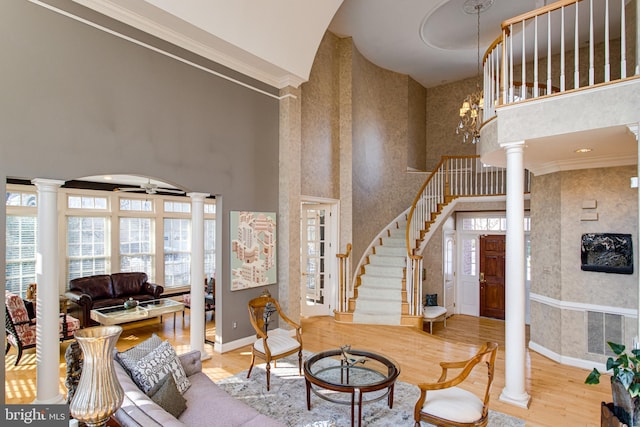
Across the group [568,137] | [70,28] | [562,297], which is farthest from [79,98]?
[562,297]

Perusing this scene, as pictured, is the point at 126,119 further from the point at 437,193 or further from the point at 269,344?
the point at 437,193

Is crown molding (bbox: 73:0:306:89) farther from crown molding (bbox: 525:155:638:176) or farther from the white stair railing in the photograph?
crown molding (bbox: 525:155:638:176)

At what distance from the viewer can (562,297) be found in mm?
4840

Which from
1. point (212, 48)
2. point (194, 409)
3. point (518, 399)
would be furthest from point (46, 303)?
point (518, 399)

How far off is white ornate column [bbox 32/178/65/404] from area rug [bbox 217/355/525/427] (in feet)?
5.53

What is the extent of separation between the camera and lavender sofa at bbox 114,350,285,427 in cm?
201

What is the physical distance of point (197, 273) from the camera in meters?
4.86

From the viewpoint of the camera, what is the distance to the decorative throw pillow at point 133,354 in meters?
2.74

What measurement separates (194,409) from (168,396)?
0.25m

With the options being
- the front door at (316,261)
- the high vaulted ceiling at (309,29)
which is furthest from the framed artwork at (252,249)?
the high vaulted ceiling at (309,29)

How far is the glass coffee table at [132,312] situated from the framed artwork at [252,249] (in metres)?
1.95

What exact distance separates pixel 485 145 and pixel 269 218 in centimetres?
335

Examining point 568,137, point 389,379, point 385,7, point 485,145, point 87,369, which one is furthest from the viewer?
point 385,7

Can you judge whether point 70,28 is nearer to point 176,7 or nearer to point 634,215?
point 176,7
